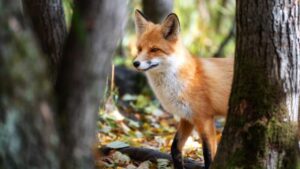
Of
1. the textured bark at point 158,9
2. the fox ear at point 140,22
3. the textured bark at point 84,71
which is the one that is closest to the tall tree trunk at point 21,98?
the textured bark at point 84,71

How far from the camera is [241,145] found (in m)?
4.09

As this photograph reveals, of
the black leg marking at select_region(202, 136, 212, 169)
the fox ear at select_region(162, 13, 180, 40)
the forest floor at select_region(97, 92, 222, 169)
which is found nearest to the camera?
the black leg marking at select_region(202, 136, 212, 169)

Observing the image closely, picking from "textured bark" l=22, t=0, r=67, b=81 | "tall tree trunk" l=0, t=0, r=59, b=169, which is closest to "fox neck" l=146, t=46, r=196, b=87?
"textured bark" l=22, t=0, r=67, b=81

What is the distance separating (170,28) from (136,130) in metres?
2.08

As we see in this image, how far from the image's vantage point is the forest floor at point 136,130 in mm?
5629

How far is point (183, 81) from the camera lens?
19.1 feet

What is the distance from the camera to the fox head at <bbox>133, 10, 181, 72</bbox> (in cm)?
584

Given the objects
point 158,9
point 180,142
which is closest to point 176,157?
point 180,142

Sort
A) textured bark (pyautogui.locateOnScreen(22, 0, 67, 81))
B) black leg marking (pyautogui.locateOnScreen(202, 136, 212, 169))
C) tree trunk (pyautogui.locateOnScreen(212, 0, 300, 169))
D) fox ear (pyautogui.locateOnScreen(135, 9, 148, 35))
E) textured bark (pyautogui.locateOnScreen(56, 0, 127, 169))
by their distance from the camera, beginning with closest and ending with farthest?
1. textured bark (pyautogui.locateOnScreen(56, 0, 127, 169))
2. tree trunk (pyautogui.locateOnScreen(212, 0, 300, 169))
3. textured bark (pyautogui.locateOnScreen(22, 0, 67, 81))
4. black leg marking (pyautogui.locateOnScreen(202, 136, 212, 169))
5. fox ear (pyautogui.locateOnScreen(135, 9, 148, 35))

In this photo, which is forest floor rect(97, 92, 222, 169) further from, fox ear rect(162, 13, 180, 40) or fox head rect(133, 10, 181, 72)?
fox ear rect(162, 13, 180, 40)

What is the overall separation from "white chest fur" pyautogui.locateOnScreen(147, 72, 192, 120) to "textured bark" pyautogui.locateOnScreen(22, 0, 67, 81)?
3.48ft

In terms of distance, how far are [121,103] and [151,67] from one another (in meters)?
3.09

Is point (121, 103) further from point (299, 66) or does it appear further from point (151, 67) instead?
point (299, 66)

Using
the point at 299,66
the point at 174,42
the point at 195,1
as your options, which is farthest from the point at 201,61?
the point at 195,1
